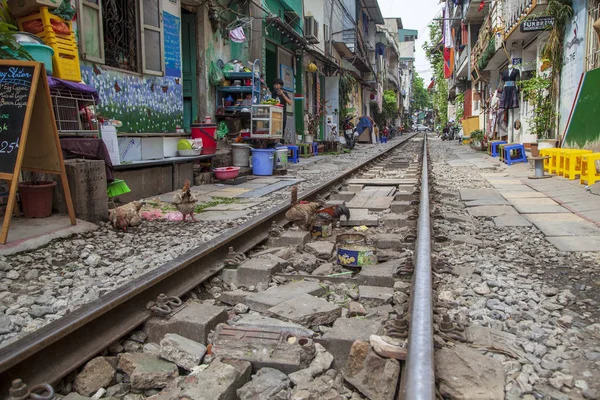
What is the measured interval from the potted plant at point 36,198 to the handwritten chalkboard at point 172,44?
4.46 m

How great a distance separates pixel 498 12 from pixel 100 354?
60.7ft

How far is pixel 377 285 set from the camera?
330 cm

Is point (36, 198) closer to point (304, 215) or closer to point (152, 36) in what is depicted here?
point (304, 215)

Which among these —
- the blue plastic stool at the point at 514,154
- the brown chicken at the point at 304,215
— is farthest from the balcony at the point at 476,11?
the brown chicken at the point at 304,215

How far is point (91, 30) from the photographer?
7156 mm

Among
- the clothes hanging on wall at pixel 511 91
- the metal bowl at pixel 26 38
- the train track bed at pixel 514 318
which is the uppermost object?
the clothes hanging on wall at pixel 511 91

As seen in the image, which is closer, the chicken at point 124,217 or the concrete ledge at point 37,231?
the concrete ledge at point 37,231

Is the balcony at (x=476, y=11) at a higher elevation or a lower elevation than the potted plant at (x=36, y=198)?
higher

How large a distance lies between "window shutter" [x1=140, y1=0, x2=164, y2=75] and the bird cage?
2.37 m

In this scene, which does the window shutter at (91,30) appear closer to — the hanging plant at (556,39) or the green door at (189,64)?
the green door at (189,64)

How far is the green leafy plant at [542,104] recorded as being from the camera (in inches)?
495

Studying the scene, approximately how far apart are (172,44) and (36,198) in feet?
16.7

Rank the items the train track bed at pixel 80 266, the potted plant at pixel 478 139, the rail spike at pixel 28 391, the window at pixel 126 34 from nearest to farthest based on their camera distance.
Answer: the rail spike at pixel 28 391 < the train track bed at pixel 80 266 < the window at pixel 126 34 < the potted plant at pixel 478 139

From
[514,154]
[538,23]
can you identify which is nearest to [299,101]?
[514,154]
